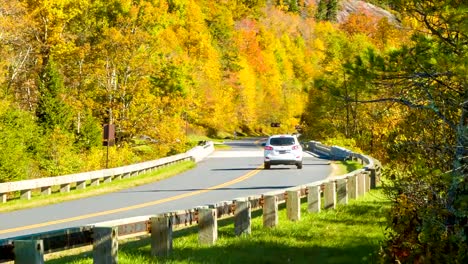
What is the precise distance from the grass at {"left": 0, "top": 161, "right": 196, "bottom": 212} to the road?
0.50 m

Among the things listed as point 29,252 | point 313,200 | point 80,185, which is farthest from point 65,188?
point 29,252

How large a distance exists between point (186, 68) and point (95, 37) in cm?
662

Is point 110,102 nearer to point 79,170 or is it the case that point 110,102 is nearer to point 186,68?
point 186,68

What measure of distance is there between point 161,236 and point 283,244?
2.36m

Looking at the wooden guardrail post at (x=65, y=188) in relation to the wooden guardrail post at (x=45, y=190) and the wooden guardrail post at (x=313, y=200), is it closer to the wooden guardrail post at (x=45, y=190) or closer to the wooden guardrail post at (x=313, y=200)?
the wooden guardrail post at (x=45, y=190)

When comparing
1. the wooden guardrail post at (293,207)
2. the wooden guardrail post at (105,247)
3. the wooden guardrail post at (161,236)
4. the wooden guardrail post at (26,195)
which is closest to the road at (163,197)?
the wooden guardrail post at (26,195)

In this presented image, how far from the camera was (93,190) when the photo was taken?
972 inches

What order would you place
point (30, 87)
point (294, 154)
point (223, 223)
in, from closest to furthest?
point (223, 223) → point (294, 154) → point (30, 87)

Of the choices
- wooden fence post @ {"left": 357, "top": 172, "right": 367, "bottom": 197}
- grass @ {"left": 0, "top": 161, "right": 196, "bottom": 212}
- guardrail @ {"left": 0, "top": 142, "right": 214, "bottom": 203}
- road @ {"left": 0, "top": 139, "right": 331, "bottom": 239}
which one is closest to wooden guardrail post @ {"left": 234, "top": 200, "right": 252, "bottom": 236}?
road @ {"left": 0, "top": 139, "right": 331, "bottom": 239}

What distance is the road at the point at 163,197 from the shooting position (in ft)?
56.2

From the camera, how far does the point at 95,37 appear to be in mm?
49344

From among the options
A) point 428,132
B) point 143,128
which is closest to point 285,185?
point 428,132

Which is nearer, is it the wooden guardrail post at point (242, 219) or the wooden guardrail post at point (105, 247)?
the wooden guardrail post at point (105, 247)

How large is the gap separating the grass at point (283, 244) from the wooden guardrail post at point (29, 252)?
2851 mm
